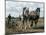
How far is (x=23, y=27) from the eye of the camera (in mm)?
1598

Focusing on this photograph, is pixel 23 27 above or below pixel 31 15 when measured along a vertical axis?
below

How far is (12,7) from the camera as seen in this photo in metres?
1.58

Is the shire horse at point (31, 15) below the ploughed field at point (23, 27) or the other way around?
the other way around

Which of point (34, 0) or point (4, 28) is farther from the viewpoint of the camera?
point (34, 0)

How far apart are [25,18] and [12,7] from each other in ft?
0.92

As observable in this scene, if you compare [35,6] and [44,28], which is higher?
[35,6]

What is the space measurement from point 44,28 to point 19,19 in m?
0.46

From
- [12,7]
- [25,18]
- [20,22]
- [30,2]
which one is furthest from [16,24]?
[30,2]

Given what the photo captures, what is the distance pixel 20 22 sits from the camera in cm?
159

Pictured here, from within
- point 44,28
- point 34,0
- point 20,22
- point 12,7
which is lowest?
point 44,28

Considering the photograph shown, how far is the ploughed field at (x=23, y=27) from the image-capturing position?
1.57 m

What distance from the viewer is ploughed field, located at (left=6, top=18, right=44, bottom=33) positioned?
1567mm

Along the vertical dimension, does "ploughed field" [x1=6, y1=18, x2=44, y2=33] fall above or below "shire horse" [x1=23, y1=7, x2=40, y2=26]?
below
